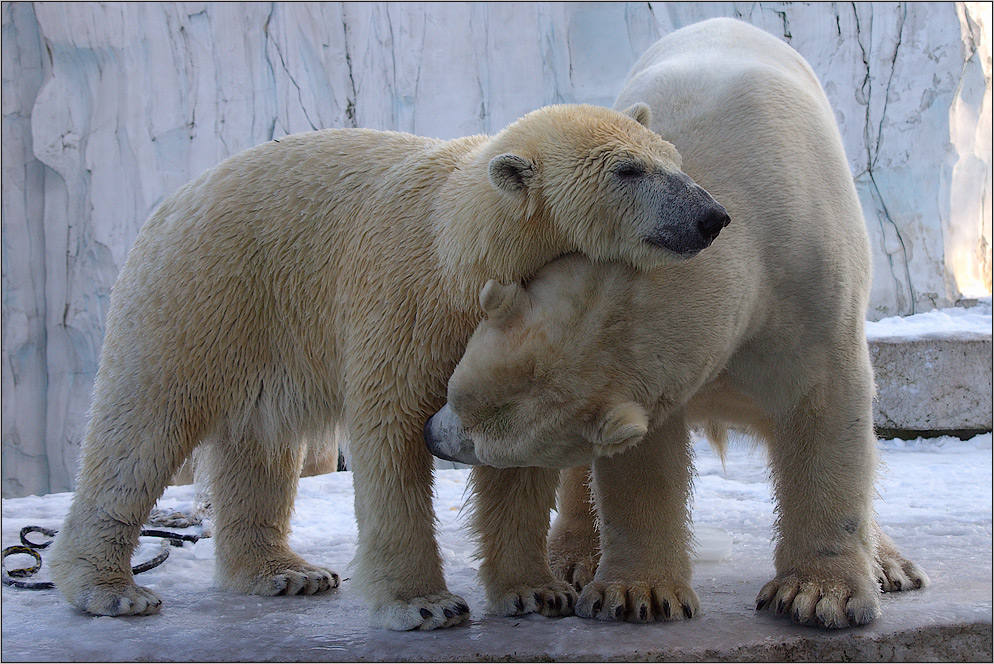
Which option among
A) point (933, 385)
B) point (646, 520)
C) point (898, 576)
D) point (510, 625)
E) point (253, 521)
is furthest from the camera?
point (933, 385)

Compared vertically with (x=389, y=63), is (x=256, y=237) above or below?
below

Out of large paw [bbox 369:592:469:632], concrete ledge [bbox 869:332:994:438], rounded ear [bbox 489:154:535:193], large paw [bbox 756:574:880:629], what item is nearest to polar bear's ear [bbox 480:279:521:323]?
rounded ear [bbox 489:154:535:193]

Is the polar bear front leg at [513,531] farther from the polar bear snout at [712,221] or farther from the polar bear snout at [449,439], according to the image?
the polar bear snout at [712,221]

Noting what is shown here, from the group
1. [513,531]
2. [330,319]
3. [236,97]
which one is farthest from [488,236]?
[236,97]

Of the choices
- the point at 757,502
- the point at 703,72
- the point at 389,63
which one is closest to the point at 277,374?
the point at 703,72

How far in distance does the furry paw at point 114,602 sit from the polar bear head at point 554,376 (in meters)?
1.16

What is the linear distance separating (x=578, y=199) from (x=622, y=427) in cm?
51

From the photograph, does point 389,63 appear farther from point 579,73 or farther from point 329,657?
point 329,657

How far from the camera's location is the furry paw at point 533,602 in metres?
2.52

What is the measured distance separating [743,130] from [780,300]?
0.46 m

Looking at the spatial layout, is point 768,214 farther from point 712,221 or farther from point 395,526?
point 395,526

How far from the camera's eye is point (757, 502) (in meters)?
4.39

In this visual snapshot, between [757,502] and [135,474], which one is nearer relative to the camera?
[135,474]

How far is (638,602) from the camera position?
2432 millimetres
